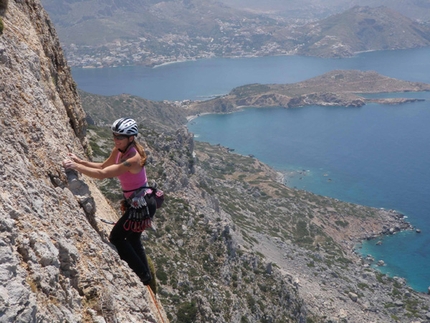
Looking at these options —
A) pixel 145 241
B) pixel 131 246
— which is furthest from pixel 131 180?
pixel 145 241

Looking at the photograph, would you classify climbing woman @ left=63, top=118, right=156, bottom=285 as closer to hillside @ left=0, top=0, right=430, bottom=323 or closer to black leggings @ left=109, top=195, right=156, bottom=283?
black leggings @ left=109, top=195, right=156, bottom=283

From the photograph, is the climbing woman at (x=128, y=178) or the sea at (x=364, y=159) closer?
the climbing woman at (x=128, y=178)

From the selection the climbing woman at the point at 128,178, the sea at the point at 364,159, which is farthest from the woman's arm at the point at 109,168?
the sea at the point at 364,159

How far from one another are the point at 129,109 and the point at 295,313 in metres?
135

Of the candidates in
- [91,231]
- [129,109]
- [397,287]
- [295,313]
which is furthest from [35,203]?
[129,109]

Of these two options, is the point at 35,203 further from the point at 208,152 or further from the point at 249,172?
the point at 208,152

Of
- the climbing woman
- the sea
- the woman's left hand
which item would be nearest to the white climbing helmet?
the climbing woman

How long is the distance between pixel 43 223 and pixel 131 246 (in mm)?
2960

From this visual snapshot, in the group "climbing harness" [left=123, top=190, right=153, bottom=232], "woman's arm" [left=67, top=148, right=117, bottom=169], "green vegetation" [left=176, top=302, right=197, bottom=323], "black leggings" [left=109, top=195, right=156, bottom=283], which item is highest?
"woman's arm" [left=67, top=148, right=117, bottom=169]

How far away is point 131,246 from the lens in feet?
27.6

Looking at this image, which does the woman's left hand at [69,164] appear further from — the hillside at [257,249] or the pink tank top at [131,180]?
the hillside at [257,249]

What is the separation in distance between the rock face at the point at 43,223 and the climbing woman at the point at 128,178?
0.40 meters

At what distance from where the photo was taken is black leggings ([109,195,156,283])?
8.07m

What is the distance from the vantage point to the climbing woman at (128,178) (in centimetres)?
721
